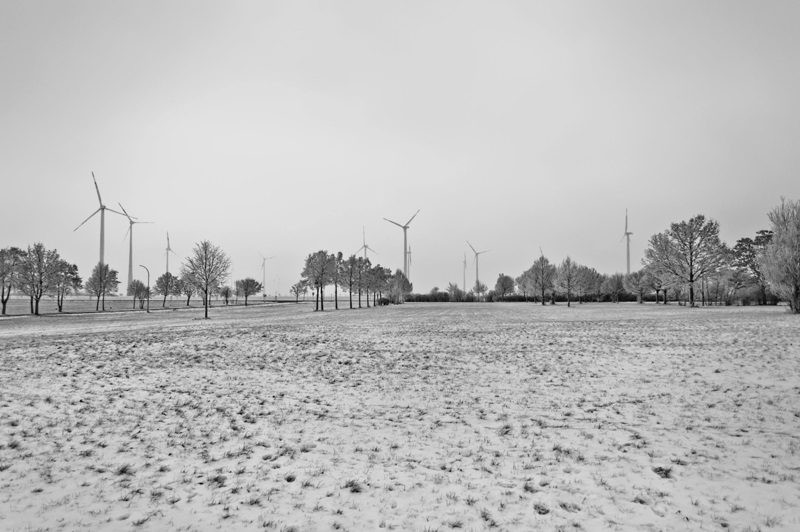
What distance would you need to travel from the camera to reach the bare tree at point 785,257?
1476 inches

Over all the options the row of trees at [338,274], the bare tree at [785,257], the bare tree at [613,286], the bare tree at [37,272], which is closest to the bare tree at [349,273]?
the row of trees at [338,274]

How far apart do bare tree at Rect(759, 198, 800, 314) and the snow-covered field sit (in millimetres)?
30987

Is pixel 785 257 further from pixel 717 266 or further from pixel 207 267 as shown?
pixel 207 267

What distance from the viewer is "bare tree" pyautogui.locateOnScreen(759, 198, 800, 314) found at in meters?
37.5

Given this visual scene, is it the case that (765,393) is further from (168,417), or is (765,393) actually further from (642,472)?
(168,417)

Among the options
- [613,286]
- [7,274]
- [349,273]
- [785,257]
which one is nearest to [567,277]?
[349,273]

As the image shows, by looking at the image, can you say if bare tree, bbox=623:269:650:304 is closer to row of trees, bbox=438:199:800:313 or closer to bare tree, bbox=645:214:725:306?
row of trees, bbox=438:199:800:313

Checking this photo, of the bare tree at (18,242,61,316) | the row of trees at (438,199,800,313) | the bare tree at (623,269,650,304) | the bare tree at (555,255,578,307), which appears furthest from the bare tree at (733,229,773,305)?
the bare tree at (18,242,61,316)

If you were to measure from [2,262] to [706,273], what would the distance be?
94735 mm

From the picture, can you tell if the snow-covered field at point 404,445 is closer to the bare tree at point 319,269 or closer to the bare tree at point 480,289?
the bare tree at point 319,269

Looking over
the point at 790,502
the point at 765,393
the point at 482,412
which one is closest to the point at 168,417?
the point at 482,412

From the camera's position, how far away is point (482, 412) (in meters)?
9.30

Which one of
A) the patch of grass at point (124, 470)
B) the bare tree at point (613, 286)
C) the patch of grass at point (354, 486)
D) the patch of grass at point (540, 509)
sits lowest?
the patch of grass at point (540, 509)

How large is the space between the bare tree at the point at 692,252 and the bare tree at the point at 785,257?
2234 cm
